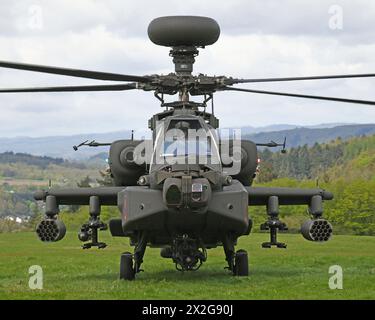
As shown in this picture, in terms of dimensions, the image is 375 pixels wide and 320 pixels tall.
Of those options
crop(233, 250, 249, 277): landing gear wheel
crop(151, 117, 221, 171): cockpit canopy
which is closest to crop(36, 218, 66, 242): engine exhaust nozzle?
crop(151, 117, 221, 171): cockpit canopy

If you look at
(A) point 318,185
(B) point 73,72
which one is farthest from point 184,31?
(A) point 318,185

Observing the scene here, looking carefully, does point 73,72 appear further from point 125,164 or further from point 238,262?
point 238,262

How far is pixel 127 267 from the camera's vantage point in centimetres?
1692

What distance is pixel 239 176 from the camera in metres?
18.5

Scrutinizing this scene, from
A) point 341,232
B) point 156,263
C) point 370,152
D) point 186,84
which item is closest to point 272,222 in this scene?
point 186,84

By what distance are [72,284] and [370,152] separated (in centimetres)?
16735

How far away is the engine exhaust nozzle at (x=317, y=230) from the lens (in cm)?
1702

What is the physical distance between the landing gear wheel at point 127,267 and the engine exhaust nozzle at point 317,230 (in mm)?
3630

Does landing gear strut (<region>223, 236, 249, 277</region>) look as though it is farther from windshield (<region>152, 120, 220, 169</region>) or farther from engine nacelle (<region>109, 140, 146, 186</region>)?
engine nacelle (<region>109, 140, 146, 186</region>)

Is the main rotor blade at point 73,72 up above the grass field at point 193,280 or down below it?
above

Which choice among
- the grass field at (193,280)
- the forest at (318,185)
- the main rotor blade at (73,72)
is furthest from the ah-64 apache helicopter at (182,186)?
the forest at (318,185)

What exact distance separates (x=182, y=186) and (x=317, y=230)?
3.74m

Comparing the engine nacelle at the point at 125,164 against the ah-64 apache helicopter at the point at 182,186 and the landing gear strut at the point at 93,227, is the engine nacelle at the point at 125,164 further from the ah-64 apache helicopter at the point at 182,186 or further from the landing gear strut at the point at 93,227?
the landing gear strut at the point at 93,227

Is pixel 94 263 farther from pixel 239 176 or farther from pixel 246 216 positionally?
pixel 246 216
